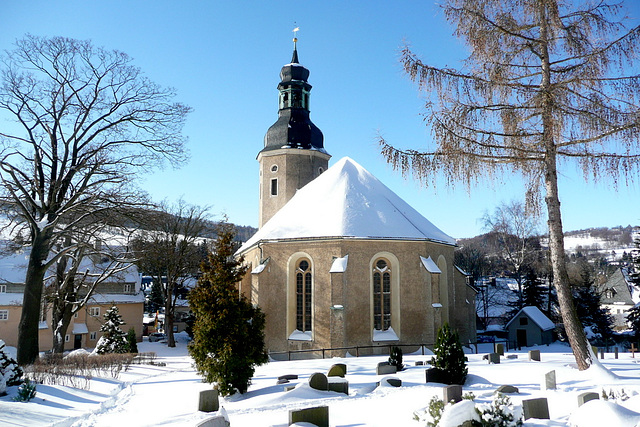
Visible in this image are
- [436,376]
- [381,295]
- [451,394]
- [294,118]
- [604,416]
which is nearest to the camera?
[604,416]

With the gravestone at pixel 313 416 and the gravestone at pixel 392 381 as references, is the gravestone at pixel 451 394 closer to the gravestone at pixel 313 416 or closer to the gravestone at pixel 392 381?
the gravestone at pixel 313 416

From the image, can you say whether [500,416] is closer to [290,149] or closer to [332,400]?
[332,400]

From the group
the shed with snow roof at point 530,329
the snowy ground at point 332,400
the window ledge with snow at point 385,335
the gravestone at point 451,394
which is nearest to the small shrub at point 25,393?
the snowy ground at point 332,400

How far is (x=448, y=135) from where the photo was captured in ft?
38.8

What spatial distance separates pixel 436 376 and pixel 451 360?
0.61 metres

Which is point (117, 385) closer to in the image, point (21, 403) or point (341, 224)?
point (21, 403)

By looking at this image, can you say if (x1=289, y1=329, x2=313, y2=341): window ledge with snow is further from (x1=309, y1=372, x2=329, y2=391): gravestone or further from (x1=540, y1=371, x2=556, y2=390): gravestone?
(x1=540, y1=371, x2=556, y2=390): gravestone

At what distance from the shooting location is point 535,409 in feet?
28.1

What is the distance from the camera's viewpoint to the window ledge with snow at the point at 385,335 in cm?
2190

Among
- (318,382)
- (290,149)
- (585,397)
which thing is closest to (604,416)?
(585,397)

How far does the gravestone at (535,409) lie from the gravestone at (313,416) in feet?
11.7

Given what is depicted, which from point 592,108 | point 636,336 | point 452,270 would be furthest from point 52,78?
point 636,336

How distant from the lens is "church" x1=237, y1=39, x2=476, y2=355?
858 inches

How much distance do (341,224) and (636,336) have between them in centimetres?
2770
